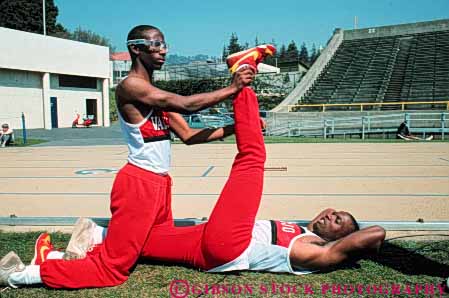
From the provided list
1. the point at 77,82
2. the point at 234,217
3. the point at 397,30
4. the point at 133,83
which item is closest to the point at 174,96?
the point at 133,83

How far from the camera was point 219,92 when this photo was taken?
3.15m

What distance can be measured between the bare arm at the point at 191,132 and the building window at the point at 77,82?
32.9m

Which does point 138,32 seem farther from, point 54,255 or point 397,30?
point 397,30

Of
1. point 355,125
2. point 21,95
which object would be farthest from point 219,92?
point 21,95

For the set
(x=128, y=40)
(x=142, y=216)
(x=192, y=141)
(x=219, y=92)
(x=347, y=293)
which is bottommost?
(x=347, y=293)

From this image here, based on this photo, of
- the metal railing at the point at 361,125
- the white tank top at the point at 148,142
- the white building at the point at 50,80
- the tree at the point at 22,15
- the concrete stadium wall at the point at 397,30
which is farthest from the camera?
the tree at the point at 22,15

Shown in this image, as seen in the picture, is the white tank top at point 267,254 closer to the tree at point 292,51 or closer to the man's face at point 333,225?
the man's face at point 333,225

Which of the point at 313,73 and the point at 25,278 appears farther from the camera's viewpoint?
the point at 313,73

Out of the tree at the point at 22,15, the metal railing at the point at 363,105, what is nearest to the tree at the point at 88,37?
the tree at the point at 22,15

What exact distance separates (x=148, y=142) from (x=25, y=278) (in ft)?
4.22

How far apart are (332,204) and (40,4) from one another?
5544 cm

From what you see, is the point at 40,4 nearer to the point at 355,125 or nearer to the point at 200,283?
the point at 355,125

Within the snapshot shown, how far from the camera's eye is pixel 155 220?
11.1 ft

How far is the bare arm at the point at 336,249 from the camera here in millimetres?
3107
